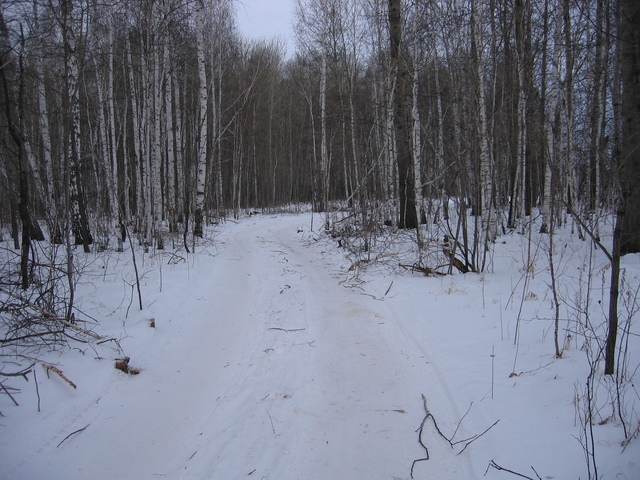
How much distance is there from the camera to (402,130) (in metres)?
13.1

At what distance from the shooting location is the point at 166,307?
614 cm

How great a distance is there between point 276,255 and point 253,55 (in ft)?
79.6

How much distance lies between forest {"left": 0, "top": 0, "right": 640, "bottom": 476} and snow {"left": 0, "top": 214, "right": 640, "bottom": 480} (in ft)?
2.41

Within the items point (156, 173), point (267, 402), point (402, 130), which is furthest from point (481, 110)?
point (156, 173)

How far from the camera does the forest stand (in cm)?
541

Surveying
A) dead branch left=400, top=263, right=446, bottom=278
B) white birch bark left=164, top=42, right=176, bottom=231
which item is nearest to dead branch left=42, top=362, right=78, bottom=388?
dead branch left=400, top=263, right=446, bottom=278

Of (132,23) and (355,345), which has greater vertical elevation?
(132,23)

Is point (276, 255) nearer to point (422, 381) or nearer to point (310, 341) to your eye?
point (310, 341)

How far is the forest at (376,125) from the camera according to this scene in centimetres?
541

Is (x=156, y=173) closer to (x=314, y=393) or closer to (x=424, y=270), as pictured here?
(x=424, y=270)

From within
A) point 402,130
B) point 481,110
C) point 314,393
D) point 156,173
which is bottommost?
point 314,393

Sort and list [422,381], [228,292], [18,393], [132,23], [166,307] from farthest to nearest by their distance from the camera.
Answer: [132,23] < [228,292] < [166,307] < [422,381] < [18,393]

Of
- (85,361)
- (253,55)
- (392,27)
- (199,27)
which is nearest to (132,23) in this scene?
Result: (199,27)

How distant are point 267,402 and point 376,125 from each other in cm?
1167
